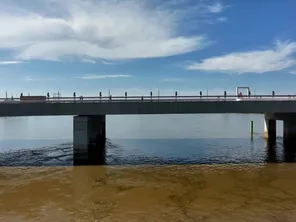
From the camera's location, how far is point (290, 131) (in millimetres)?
32531

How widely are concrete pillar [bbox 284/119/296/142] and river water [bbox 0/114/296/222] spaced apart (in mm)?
4634

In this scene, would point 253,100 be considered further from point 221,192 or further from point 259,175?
point 221,192

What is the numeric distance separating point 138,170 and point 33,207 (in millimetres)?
8469

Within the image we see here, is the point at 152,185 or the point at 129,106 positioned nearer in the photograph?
the point at 152,185

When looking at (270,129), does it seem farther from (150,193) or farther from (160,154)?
(150,193)

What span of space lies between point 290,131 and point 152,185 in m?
22.7

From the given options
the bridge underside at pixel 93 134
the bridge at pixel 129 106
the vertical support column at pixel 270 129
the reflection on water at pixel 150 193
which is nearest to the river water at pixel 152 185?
the reflection on water at pixel 150 193

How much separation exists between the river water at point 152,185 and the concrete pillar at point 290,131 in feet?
15.2

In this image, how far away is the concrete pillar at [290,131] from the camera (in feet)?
106

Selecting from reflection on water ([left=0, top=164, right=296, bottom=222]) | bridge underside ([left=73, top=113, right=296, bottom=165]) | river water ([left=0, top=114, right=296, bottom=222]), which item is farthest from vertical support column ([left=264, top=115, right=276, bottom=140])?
reflection on water ([left=0, top=164, right=296, bottom=222])

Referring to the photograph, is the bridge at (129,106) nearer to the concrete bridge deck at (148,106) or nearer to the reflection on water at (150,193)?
the concrete bridge deck at (148,106)

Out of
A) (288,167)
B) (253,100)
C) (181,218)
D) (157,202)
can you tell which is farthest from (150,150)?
(181,218)

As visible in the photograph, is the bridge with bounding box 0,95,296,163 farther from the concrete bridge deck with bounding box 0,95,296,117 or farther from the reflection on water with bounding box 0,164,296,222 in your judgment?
the reflection on water with bounding box 0,164,296,222

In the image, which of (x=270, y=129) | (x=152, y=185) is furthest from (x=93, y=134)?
(x=270, y=129)
